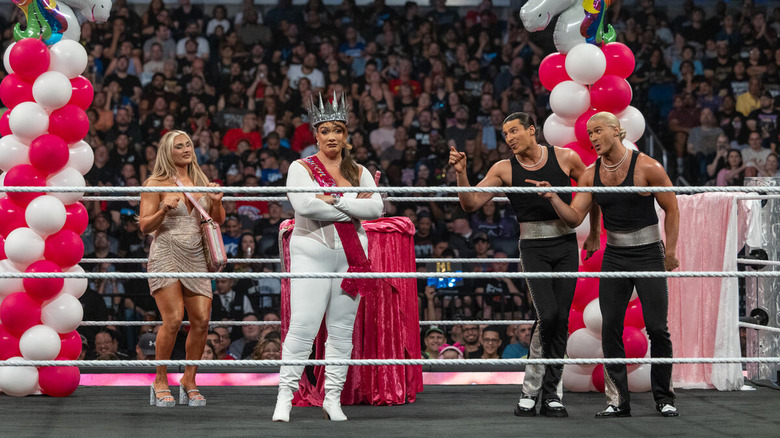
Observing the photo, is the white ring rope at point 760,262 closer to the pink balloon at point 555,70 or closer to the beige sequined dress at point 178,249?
the pink balloon at point 555,70

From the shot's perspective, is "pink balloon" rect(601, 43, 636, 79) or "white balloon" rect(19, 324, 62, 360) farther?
"pink balloon" rect(601, 43, 636, 79)

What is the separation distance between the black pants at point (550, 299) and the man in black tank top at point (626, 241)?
14 cm

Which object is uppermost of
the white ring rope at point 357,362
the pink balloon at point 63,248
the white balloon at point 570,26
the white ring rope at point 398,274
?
the white balloon at point 570,26

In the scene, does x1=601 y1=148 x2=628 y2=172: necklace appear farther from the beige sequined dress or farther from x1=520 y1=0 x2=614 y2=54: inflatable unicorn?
the beige sequined dress

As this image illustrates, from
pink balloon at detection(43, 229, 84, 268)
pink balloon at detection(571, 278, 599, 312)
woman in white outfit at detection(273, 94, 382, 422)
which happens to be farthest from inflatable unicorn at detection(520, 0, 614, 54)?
pink balloon at detection(43, 229, 84, 268)

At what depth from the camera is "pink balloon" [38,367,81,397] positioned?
4.38 m

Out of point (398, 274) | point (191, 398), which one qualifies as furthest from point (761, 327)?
point (191, 398)

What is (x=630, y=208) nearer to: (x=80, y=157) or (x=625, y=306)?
(x=625, y=306)

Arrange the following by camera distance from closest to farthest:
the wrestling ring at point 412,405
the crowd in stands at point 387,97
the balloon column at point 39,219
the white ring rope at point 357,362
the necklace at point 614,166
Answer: the white ring rope at point 357,362 → the wrestling ring at point 412,405 → the necklace at point 614,166 → the balloon column at point 39,219 → the crowd in stands at point 387,97

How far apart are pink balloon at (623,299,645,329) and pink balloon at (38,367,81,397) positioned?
2.71 metres

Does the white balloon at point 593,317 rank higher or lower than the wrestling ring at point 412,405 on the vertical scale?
higher

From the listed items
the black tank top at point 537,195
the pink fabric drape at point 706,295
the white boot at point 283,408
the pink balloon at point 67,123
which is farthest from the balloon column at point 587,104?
the pink balloon at point 67,123

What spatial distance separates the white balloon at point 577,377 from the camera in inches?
180

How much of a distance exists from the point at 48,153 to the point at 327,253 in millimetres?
1643
